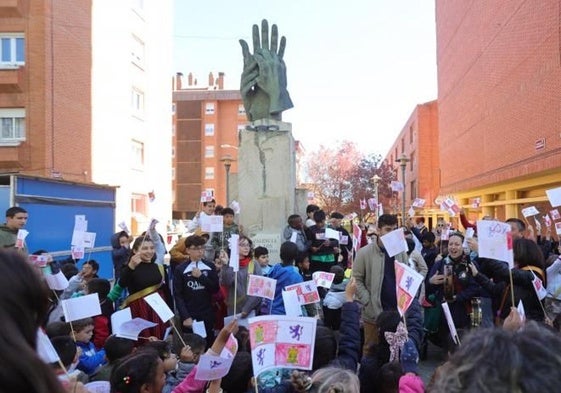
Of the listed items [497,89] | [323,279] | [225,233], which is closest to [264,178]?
[225,233]

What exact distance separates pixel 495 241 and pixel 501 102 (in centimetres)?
2075

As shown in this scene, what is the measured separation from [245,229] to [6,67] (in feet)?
53.8

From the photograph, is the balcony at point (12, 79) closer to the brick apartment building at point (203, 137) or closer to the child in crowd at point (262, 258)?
the child in crowd at point (262, 258)

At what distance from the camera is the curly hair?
1179mm

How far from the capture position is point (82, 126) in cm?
2422

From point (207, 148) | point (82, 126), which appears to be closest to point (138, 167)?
point (82, 126)

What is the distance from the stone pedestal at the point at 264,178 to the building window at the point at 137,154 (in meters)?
17.6

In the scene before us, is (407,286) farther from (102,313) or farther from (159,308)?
(102,313)

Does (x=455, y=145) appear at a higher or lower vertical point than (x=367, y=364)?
higher

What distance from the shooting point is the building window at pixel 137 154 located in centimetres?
2847

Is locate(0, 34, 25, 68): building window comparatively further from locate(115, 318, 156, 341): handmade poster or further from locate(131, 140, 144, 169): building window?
locate(115, 318, 156, 341): handmade poster

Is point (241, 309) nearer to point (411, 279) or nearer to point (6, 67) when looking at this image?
point (411, 279)

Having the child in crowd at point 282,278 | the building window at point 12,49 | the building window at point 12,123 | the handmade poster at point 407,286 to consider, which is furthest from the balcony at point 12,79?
the handmade poster at point 407,286

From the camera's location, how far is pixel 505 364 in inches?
47.8
